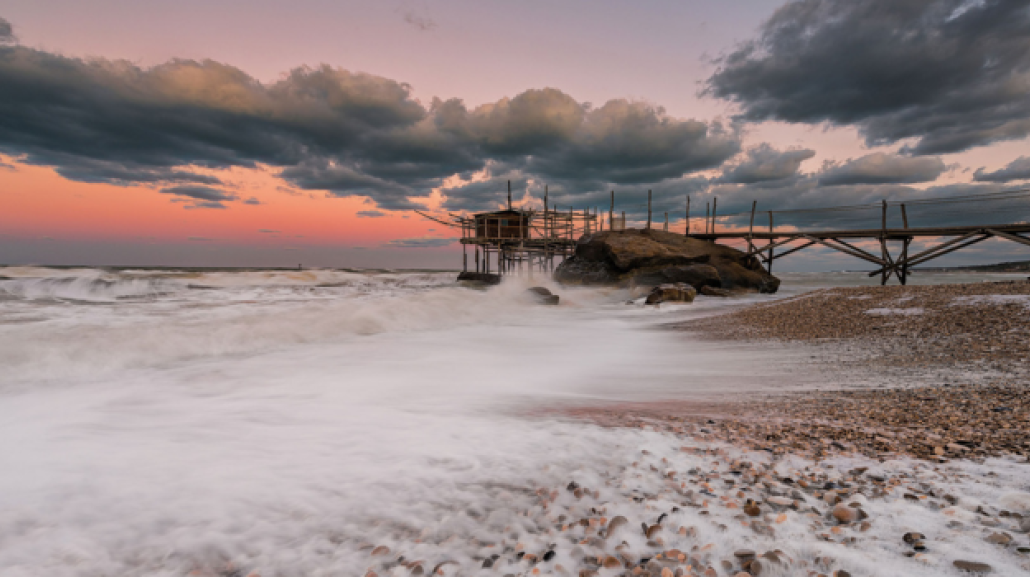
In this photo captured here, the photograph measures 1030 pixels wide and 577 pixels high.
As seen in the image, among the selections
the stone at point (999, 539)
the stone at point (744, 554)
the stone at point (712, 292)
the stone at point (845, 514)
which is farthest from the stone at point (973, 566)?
the stone at point (712, 292)

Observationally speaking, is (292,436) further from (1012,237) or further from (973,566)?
(1012,237)

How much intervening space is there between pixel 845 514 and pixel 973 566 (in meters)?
0.33

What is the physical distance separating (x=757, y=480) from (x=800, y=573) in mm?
644

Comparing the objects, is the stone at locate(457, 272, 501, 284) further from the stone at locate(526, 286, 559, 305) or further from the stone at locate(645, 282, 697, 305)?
the stone at locate(645, 282, 697, 305)

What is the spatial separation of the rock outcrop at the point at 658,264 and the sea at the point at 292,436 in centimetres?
1238

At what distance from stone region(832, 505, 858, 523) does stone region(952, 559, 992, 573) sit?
0.28 m

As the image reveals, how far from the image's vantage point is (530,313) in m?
13.3

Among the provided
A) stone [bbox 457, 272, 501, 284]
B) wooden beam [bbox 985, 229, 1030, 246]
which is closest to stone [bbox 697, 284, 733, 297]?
wooden beam [bbox 985, 229, 1030, 246]

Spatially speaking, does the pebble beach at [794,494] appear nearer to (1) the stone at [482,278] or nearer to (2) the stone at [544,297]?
(2) the stone at [544,297]

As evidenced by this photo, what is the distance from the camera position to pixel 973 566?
1.23 meters

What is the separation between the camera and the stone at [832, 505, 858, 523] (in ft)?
4.97

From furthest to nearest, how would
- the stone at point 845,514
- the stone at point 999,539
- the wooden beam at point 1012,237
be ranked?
the wooden beam at point 1012,237
the stone at point 845,514
the stone at point 999,539

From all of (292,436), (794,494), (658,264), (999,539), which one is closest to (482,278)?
(658,264)

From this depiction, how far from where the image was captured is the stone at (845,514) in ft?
4.97
